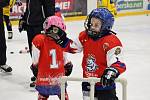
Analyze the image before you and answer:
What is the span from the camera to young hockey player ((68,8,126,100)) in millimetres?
2367

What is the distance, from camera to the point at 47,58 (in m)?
2.81

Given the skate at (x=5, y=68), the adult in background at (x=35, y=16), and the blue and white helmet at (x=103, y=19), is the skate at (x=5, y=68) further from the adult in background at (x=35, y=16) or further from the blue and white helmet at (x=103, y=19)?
the blue and white helmet at (x=103, y=19)

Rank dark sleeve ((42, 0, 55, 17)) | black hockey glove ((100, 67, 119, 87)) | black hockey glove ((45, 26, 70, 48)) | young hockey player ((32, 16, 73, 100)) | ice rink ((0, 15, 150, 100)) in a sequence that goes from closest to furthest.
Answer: black hockey glove ((100, 67, 119, 87))
black hockey glove ((45, 26, 70, 48))
young hockey player ((32, 16, 73, 100))
dark sleeve ((42, 0, 55, 17))
ice rink ((0, 15, 150, 100))

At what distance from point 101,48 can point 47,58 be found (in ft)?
1.67

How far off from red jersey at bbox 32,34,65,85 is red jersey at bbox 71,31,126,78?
260 millimetres

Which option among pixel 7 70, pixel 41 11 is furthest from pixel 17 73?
pixel 41 11

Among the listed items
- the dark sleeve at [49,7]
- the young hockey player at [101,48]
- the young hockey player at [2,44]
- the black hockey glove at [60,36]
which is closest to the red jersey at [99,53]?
the young hockey player at [101,48]

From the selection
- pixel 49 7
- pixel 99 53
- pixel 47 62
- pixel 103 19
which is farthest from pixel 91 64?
pixel 49 7

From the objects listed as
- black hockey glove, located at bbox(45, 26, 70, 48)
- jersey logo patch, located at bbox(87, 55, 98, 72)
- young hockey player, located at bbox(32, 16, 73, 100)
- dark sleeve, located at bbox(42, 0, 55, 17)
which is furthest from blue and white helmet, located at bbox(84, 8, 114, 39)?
dark sleeve, located at bbox(42, 0, 55, 17)

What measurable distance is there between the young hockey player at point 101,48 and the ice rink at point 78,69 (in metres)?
1.46

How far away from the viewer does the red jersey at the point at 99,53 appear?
7.77ft

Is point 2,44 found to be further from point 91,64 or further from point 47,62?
point 91,64

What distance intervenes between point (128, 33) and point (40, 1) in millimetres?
5207

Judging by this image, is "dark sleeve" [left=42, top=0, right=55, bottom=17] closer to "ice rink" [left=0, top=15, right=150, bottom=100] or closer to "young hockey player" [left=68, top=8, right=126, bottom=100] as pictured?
"ice rink" [left=0, top=15, right=150, bottom=100]
